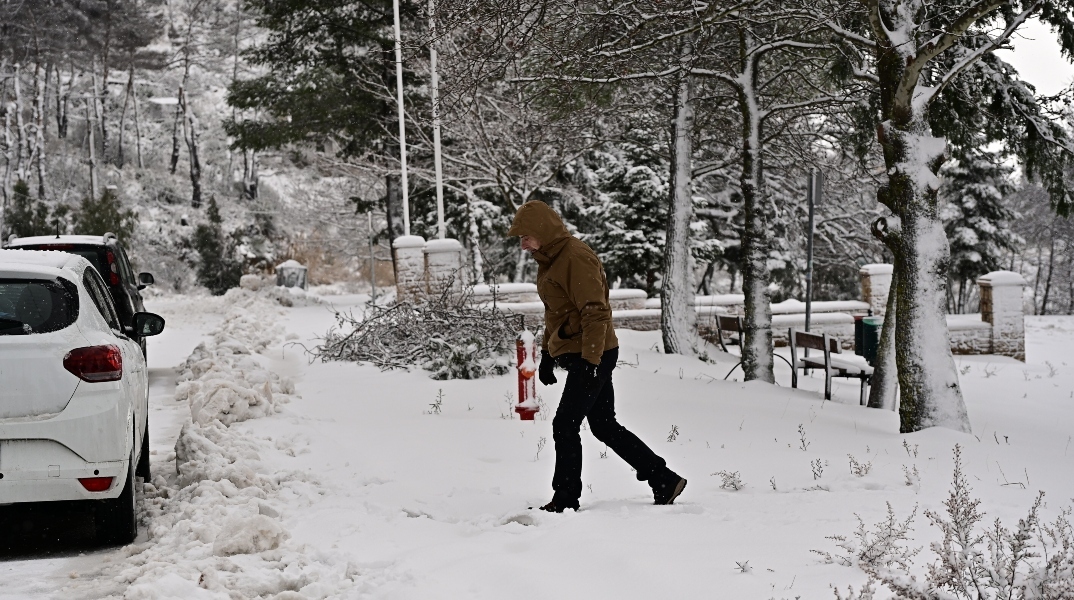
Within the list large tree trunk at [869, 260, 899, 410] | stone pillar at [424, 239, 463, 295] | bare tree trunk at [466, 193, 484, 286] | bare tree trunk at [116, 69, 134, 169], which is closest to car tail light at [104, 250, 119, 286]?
stone pillar at [424, 239, 463, 295]

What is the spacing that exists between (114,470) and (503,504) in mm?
2186

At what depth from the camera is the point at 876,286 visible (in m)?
20.1

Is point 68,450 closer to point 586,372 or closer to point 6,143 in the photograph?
point 586,372

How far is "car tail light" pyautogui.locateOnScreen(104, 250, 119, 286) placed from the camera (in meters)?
10.8

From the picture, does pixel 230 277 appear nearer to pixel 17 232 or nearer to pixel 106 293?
pixel 17 232

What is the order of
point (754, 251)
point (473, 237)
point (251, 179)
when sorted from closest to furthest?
1. point (754, 251)
2. point (473, 237)
3. point (251, 179)

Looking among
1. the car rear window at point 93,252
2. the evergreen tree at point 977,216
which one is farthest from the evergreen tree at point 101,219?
the evergreen tree at point 977,216

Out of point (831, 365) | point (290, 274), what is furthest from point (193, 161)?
point (831, 365)

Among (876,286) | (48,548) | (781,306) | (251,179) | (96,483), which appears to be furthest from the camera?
(251,179)

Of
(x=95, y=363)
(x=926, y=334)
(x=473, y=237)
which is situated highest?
(x=473, y=237)

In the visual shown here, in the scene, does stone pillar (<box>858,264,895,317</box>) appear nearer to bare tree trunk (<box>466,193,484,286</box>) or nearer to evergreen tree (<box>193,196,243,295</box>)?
bare tree trunk (<box>466,193,484,286</box>)

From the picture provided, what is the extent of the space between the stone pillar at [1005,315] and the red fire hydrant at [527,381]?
13965 mm

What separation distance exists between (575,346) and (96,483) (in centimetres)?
254

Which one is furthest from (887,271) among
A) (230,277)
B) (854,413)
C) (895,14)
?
(230,277)
